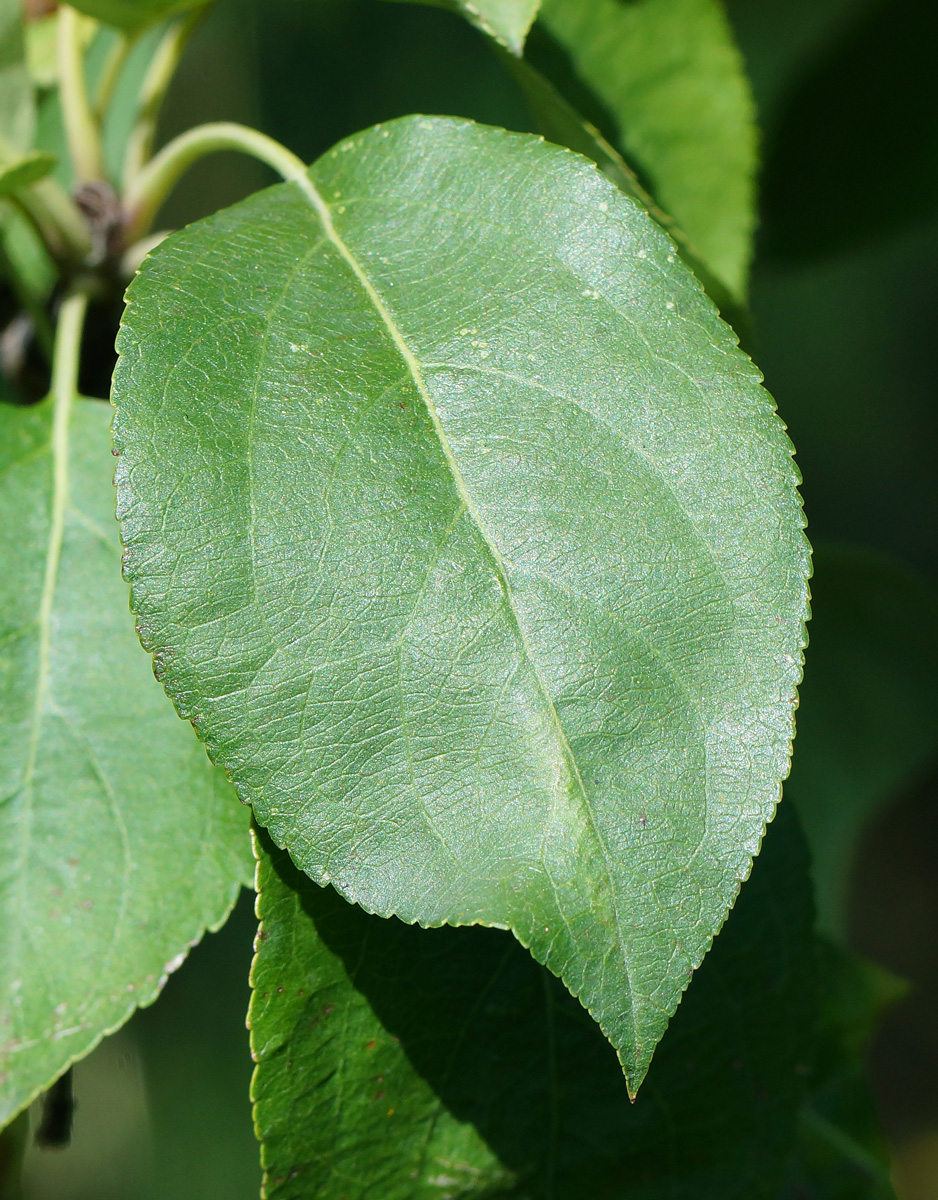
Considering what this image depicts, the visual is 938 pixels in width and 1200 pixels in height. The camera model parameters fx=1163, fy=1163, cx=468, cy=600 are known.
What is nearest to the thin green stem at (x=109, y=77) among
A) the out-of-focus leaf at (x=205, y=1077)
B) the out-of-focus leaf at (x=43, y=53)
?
the out-of-focus leaf at (x=43, y=53)

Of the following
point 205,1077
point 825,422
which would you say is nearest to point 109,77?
point 205,1077

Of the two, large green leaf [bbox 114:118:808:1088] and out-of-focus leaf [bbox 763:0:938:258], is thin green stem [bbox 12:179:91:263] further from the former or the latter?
out-of-focus leaf [bbox 763:0:938:258]

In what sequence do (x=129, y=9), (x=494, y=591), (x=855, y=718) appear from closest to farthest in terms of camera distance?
(x=494, y=591) → (x=129, y=9) → (x=855, y=718)

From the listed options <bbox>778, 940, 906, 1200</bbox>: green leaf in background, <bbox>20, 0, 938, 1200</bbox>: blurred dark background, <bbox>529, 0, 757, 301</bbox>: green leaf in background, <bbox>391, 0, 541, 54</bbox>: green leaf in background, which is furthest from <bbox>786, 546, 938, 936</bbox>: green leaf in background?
<bbox>391, 0, 541, 54</bbox>: green leaf in background

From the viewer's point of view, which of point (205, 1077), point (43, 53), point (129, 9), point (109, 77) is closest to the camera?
point (129, 9)

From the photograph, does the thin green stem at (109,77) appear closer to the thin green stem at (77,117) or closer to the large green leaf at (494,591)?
the thin green stem at (77,117)

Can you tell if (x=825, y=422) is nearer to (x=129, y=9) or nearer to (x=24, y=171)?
(x=129, y=9)

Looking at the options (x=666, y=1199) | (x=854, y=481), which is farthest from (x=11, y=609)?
(x=854, y=481)
